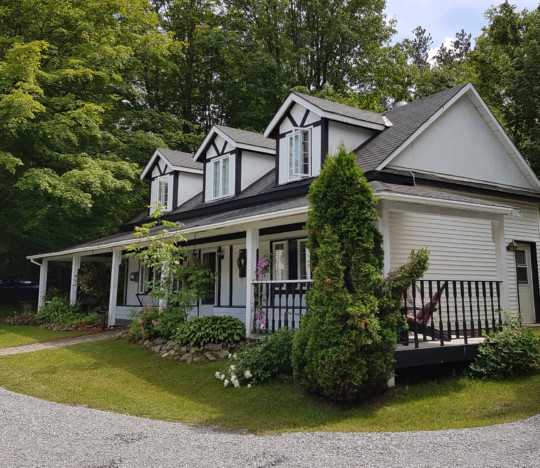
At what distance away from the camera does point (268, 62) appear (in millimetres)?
25734

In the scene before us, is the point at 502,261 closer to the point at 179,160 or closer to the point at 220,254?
the point at 220,254

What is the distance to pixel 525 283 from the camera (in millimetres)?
13328

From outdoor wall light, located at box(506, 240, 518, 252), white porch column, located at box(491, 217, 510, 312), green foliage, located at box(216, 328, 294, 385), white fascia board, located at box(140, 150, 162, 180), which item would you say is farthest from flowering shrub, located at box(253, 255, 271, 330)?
white fascia board, located at box(140, 150, 162, 180)

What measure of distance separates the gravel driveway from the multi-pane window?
10.4 m

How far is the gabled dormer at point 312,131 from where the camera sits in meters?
12.2

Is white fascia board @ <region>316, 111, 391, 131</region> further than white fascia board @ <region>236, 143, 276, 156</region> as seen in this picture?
No

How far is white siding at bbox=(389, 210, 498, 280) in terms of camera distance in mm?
10852

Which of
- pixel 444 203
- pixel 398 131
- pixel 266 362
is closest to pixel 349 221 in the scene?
pixel 444 203

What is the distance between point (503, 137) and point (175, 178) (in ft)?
36.7

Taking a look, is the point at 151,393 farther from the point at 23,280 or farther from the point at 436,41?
the point at 436,41

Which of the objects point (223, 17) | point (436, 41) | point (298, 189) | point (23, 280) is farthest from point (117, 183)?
point (436, 41)

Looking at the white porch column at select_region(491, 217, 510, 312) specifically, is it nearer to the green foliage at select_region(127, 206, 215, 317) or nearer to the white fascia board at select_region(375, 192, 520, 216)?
the white fascia board at select_region(375, 192, 520, 216)

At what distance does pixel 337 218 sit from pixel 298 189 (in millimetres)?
5531

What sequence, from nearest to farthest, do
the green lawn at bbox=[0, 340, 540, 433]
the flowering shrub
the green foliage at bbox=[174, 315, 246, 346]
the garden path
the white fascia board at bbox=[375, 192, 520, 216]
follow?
the green lawn at bbox=[0, 340, 540, 433] < the white fascia board at bbox=[375, 192, 520, 216] < the flowering shrub < the green foliage at bbox=[174, 315, 246, 346] < the garden path
